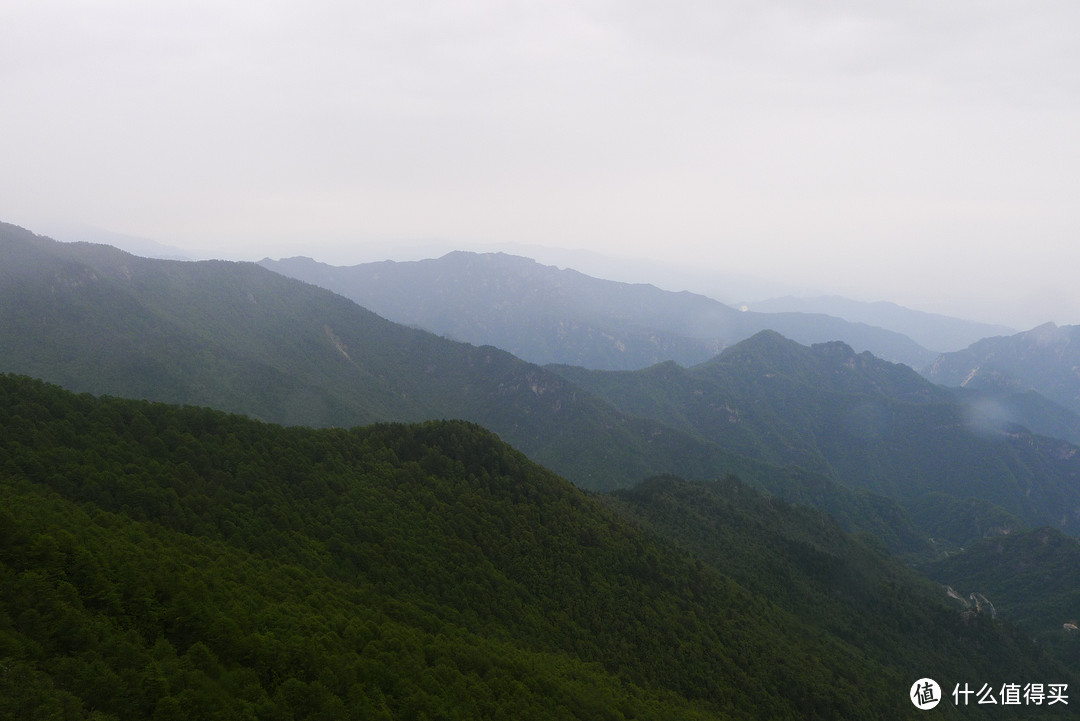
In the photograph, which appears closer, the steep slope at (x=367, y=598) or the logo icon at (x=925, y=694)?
the steep slope at (x=367, y=598)

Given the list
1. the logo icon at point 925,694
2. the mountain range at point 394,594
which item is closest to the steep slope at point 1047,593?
the mountain range at point 394,594

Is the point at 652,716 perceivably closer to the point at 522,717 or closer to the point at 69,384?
the point at 522,717

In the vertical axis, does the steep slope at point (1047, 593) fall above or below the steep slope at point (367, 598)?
below

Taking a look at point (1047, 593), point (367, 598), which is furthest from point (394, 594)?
point (1047, 593)

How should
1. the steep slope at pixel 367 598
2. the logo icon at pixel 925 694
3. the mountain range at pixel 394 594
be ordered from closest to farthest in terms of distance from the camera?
the steep slope at pixel 367 598, the mountain range at pixel 394 594, the logo icon at pixel 925 694

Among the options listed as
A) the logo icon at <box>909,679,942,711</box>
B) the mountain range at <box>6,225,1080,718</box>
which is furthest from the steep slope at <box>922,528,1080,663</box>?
the logo icon at <box>909,679,942,711</box>

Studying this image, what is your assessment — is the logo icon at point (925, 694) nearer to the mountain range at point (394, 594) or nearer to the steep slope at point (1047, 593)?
the mountain range at point (394, 594)

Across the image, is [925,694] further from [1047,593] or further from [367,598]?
[1047,593]
